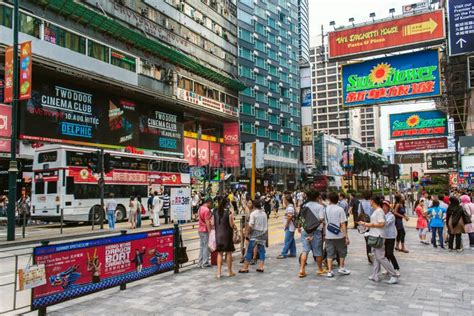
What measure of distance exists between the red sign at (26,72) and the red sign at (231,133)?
34.8 meters

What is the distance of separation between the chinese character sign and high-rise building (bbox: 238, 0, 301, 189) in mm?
37195

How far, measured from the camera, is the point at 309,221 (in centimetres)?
893

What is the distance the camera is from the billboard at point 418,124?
2655cm

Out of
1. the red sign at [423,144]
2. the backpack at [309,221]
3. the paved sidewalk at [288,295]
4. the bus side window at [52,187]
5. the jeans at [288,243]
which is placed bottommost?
the paved sidewalk at [288,295]

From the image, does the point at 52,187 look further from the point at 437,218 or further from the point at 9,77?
the point at 437,218

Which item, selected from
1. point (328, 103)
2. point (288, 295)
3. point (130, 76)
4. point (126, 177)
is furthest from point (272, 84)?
point (328, 103)

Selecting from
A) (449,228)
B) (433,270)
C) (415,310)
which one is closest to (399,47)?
(449,228)

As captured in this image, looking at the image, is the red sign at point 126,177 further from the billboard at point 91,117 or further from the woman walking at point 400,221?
the woman walking at point 400,221

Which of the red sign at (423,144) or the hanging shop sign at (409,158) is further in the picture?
the hanging shop sign at (409,158)

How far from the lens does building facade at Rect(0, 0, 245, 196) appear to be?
26.6 m

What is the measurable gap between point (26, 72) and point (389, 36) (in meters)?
15.7

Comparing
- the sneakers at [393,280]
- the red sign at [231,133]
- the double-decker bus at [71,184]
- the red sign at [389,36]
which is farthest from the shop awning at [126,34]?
the sneakers at [393,280]

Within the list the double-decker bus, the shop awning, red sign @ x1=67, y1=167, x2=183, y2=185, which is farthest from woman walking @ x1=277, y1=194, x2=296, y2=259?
the shop awning

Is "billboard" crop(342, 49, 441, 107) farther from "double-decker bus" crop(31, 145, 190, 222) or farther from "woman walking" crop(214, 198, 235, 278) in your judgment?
"double-decker bus" crop(31, 145, 190, 222)
